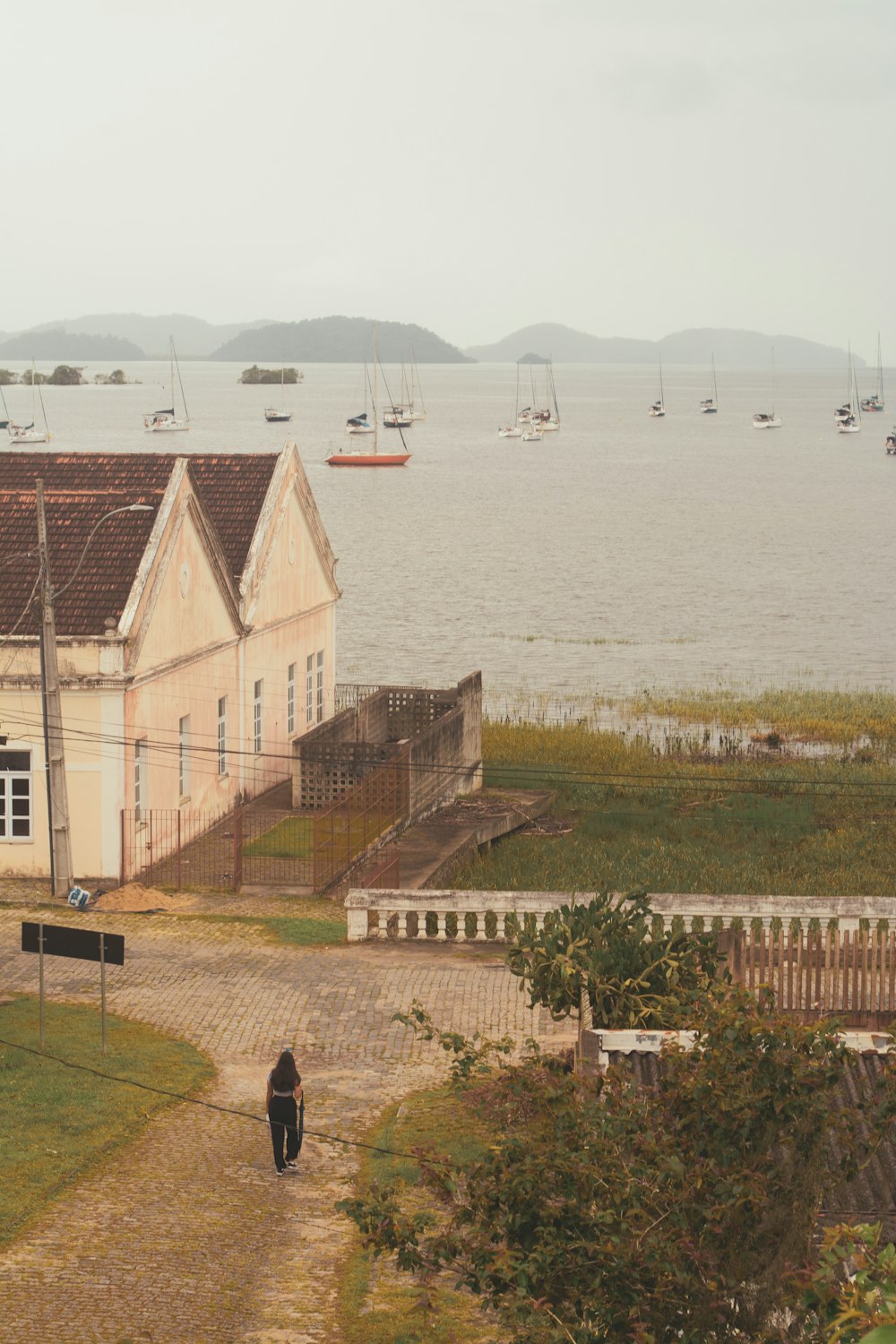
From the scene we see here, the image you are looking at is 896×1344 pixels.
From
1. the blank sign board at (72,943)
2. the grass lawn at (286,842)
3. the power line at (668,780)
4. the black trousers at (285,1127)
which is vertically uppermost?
the blank sign board at (72,943)

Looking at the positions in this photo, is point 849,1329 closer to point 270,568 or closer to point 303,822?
point 303,822

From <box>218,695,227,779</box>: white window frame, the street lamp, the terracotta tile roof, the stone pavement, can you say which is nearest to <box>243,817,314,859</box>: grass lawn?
<box>218,695,227,779</box>: white window frame

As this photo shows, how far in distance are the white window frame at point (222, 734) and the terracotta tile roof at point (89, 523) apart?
2.88 metres

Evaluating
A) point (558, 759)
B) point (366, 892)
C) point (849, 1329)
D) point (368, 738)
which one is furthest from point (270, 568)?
point (849, 1329)

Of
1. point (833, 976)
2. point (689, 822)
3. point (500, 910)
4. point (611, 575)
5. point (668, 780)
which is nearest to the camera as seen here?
point (833, 976)

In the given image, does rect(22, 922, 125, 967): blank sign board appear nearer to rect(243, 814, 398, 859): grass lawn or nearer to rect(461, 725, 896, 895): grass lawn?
rect(243, 814, 398, 859): grass lawn

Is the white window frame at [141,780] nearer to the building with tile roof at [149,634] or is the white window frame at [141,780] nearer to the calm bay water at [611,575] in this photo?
the building with tile roof at [149,634]

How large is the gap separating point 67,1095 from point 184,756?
14875 millimetres

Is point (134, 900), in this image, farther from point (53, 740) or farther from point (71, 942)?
point (71, 942)

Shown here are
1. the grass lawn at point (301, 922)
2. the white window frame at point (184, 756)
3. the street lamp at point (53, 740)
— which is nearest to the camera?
the grass lawn at point (301, 922)

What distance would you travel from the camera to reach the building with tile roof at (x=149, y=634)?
31406mm

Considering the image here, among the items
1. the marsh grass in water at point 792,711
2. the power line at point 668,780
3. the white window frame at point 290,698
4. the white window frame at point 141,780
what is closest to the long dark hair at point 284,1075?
the white window frame at point 141,780

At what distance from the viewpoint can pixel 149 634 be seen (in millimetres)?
32594

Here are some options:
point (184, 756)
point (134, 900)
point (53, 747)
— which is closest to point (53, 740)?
point (53, 747)
